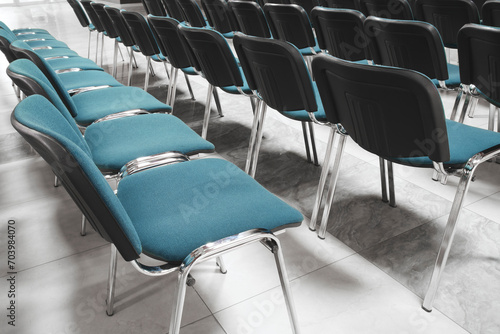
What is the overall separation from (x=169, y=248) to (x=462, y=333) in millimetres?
1073

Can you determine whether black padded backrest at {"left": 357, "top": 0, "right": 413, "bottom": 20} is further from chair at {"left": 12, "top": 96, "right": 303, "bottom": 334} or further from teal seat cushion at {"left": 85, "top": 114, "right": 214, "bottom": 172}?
chair at {"left": 12, "top": 96, "right": 303, "bottom": 334}

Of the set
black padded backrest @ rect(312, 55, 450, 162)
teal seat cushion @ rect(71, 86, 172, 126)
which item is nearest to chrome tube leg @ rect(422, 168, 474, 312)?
black padded backrest @ rect(312, 55, 450, 162)

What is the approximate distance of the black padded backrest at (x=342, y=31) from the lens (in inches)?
108

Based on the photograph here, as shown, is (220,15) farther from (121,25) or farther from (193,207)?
(193,207)

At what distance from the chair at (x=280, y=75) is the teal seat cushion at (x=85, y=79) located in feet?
4.17

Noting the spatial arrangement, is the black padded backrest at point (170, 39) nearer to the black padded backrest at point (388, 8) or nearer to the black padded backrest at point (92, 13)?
the black padded backrest at point (388, 8)

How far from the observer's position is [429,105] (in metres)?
1.32

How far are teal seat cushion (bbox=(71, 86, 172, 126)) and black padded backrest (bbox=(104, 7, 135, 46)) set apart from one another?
1313mm

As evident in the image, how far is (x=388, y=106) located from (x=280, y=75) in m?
0.66

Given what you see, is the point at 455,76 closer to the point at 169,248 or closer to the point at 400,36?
the point at 400,36

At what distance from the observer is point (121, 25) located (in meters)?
3.88

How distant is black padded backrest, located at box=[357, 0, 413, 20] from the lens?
3.08 m

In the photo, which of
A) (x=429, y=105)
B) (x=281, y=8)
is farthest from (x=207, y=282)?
(x=281, y=8)

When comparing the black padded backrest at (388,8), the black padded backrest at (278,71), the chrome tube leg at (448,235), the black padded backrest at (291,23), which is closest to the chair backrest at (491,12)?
the black padded backrest at (388,8)
